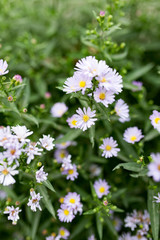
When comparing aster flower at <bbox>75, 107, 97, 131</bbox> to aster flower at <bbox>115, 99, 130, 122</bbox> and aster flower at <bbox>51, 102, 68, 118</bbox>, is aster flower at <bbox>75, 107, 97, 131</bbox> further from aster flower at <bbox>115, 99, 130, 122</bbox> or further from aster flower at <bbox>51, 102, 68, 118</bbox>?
aster flower at <bbox>51, 102, 68, 118</bbox>

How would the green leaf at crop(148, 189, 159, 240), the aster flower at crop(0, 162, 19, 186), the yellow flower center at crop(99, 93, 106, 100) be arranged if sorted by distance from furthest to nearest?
1. the green leaf at crop(148, 189, 159, 240)
2. the yellow flower center at crop(99, 93, 106, 100)
3. the aster flower at crop(0, 162, 19, 186)

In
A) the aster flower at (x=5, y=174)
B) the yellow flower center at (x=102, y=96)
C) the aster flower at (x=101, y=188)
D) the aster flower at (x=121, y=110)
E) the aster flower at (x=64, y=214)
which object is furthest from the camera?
the aster flower at (x=101, y=188)

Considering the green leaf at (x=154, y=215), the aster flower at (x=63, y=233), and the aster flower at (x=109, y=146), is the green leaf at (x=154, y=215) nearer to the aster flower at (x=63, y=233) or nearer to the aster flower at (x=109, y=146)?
the aster flower at (x=109, y=146)

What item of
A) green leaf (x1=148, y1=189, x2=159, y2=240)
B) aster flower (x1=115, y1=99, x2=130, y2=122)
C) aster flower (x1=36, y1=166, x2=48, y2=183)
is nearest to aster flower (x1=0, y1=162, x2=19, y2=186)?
aster flower (x1=36, y1=166, x2=48, y2=183)

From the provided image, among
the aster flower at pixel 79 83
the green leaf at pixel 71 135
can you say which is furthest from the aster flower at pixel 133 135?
the aster flower at pixel 79 83

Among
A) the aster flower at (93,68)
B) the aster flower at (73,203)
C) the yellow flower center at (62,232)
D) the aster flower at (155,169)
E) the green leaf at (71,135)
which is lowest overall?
the yellow flower center at (62,232)

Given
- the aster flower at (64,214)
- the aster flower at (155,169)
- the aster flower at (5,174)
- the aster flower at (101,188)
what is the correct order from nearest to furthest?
the aster flower at (155,169) < the aster flower at (5,174) < the aster flower at (64,214) < the aster flower at (101,188)

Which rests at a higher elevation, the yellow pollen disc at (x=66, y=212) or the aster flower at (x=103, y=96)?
the aster flower at (x=103, y=96)
